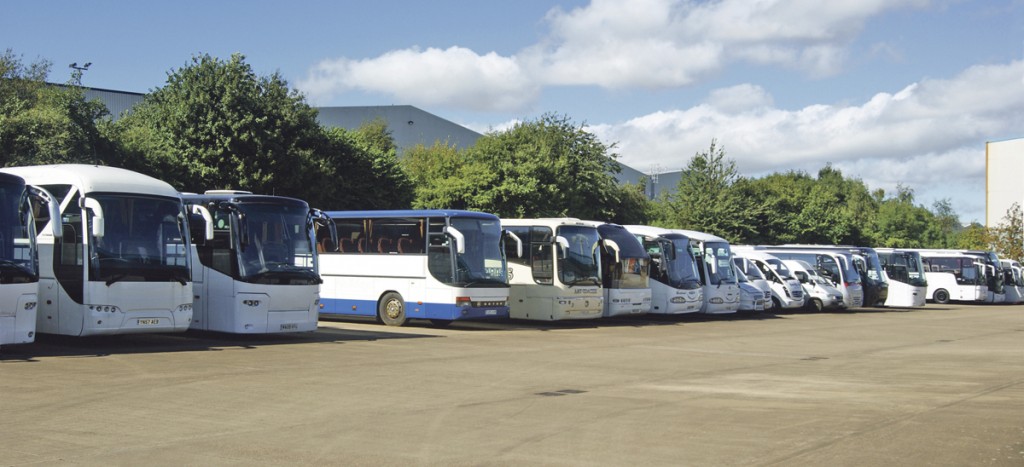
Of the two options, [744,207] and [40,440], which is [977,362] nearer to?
[40,440]

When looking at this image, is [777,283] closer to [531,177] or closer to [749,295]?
[749,295]

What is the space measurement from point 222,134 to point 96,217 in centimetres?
1931

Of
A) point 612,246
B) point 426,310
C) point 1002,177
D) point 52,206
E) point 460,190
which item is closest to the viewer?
point 52,206

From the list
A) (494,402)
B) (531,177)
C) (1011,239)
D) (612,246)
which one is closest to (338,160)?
(531,177)

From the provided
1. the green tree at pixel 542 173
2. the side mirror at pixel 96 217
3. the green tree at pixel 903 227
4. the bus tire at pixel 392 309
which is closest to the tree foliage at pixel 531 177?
the green tree at pixel 542 173

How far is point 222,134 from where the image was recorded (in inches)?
→ 1384

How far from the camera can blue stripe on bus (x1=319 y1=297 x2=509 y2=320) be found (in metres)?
23.9


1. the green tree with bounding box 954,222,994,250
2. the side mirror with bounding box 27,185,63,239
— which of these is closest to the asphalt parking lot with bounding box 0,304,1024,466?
the side mirror with bounding box 27,185,63,239

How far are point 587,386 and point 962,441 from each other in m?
5.48

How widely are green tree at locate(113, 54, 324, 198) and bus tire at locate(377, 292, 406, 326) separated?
1202 cm

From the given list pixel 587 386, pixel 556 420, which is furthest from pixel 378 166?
pixel 556 420

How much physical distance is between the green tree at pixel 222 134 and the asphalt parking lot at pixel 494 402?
581 inches

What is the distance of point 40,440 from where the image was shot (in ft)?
29.7

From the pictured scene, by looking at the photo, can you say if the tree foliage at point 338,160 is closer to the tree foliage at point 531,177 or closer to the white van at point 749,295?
the tree foliage at point 531,177
